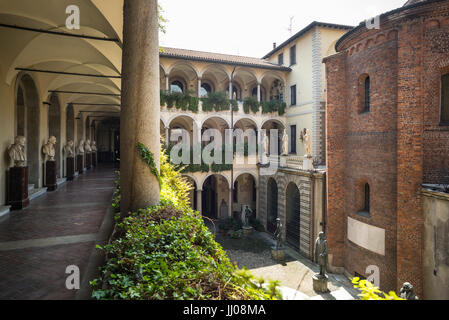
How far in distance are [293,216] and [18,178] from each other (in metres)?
15.9

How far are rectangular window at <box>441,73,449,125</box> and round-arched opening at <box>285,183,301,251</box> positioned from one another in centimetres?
984

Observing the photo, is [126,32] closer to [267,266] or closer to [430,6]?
[430,6]

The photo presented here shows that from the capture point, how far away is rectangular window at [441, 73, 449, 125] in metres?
10.1

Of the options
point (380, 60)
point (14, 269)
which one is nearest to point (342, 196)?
point (380, 60)

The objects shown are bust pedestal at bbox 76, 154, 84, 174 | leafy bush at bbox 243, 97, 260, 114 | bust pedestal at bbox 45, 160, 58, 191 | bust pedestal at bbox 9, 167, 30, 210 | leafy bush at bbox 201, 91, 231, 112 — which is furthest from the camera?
leafy bush at bbox 243, 97, 260, 114

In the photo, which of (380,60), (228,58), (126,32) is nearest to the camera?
(126,32)

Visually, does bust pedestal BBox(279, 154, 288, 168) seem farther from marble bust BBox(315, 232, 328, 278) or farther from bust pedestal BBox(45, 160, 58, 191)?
bust pedestal BBox(45, 160, 58, 191)

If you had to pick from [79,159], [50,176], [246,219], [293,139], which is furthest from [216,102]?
[50,176]

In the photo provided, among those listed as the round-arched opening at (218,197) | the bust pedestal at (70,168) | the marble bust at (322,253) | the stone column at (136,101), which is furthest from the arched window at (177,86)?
the stone column at (136,101)

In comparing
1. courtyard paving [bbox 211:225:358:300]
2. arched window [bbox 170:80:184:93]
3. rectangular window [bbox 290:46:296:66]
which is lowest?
courtyard paving [bbox 211:225:358:300]

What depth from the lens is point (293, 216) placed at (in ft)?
61.8

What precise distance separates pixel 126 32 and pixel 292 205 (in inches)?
651

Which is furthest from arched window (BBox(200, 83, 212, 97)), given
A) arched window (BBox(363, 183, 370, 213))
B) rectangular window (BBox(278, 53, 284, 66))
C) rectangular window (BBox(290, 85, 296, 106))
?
arched window (BBox(363, 183, 370, 213))

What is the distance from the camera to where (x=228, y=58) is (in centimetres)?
2411
